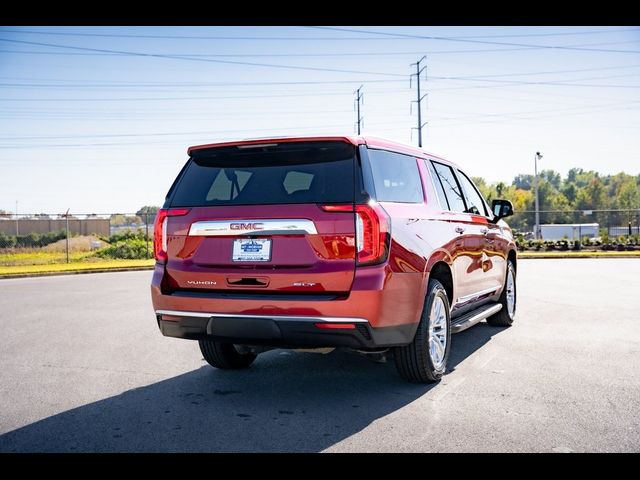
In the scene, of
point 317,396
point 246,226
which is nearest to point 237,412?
point 317,396

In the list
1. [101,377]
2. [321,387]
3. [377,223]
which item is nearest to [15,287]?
[101,377]

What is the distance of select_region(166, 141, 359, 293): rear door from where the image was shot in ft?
15.0

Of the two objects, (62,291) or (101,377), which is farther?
Result: (62,291)

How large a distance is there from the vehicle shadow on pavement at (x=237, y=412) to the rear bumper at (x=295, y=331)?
1.71 ft

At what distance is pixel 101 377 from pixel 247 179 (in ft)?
7.94

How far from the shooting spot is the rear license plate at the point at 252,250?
4691 mm

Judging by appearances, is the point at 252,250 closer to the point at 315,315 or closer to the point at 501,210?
the point at 315,315

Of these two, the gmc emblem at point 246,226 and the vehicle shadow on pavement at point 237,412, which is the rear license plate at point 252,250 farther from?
the vehicle shadow on pavement at point 237,412

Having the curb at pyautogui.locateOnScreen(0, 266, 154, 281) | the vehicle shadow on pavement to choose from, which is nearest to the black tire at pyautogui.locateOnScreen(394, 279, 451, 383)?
the vehicle shadow on pavement

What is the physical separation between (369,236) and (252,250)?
897 millimetres

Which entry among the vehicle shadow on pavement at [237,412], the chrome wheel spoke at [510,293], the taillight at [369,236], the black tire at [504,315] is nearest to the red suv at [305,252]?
the taillight at [369,236]

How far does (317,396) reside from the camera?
5082 mm
